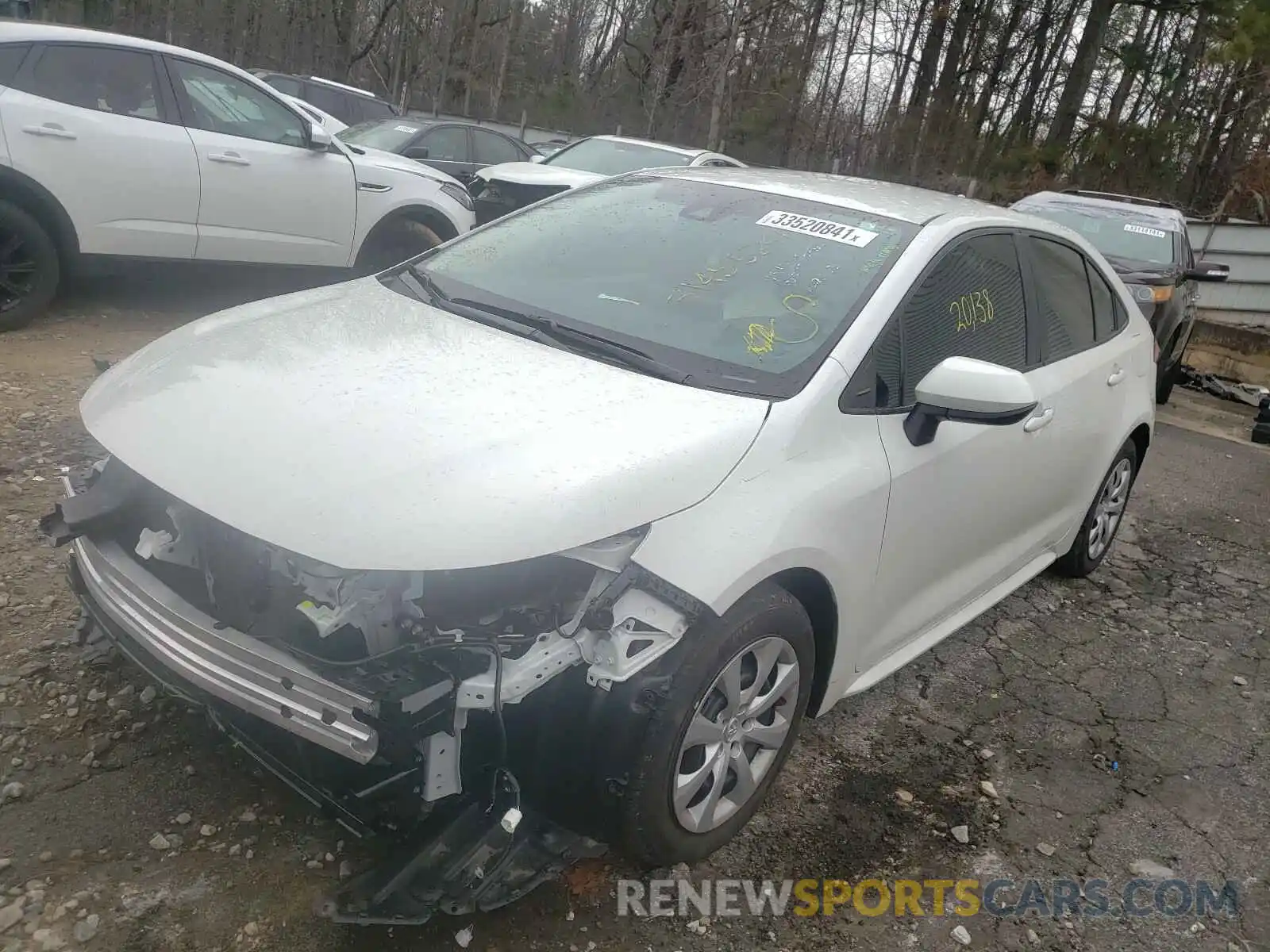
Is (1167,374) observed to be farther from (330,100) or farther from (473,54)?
(473,54)

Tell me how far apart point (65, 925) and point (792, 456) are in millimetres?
1938

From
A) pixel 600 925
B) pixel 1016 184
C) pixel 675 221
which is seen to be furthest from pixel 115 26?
pixel 600 925

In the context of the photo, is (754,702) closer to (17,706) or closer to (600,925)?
(600,925)

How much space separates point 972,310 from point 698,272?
35.7 inches

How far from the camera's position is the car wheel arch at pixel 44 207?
17.8 feet

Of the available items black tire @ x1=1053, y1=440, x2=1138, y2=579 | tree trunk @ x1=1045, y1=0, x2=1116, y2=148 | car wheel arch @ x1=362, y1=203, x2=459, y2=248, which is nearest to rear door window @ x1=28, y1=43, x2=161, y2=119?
car wheel arch @ x1=362, y1=203, x2=459, y2=248

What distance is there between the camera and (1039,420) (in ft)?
11.5

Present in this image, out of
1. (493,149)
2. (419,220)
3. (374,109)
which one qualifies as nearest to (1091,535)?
(419,220)

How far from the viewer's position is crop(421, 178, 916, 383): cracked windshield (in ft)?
9.37

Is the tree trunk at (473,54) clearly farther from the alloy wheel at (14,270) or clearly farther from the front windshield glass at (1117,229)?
the alloy wheel at (14,270)

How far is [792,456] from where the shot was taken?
2.52 metres

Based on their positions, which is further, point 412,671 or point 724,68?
point 724,68

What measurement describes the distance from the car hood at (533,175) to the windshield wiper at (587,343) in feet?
14.4

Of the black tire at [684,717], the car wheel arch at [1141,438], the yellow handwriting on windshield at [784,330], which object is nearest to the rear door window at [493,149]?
the car wheel arch at [1141,438]
